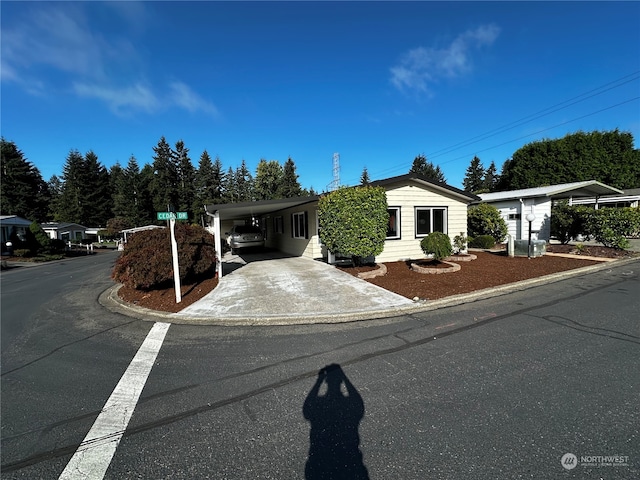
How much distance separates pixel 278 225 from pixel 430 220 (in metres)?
8.73

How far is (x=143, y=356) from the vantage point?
4043 mm

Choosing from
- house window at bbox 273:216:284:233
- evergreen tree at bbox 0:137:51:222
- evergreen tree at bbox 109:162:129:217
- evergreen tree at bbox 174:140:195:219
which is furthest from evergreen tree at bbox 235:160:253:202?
house window at bbox 273:216:284:233

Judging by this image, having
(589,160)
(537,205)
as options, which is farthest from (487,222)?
(589,160)

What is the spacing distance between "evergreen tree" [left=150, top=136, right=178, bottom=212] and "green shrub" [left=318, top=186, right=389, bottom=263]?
1721 inches

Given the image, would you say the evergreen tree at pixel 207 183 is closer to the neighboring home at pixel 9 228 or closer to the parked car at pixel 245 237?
the neighboring home at pixel 9 228

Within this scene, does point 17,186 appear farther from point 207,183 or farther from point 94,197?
point 207,183

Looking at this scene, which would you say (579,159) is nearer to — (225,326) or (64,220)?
(225,326)

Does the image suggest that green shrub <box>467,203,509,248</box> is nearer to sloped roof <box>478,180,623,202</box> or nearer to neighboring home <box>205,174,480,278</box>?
sloped roof <box>478,180,623,202</box>

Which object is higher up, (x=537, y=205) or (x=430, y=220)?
(x=537, y=205)

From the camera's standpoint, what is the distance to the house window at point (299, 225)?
1296cm

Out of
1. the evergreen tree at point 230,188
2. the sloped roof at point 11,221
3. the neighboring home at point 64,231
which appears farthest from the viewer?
the evergreen tree at point 230,188

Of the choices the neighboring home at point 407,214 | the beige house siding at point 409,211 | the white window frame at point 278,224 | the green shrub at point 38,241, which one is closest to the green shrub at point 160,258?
the neighboring home at point 407,214

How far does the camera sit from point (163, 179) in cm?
4591

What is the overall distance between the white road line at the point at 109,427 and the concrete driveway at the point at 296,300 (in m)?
1.91
